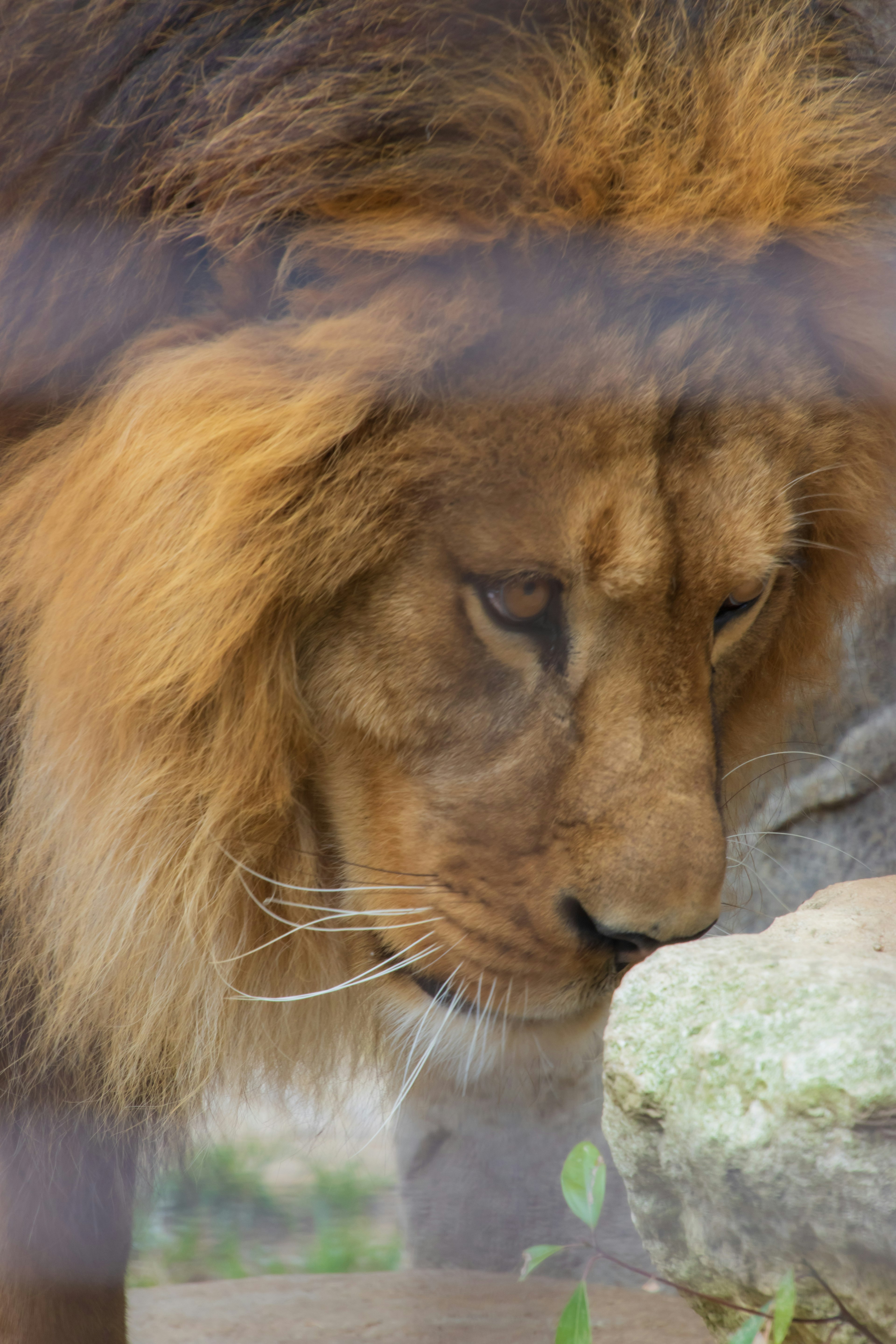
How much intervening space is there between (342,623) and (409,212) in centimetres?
24

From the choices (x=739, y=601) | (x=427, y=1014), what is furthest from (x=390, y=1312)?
(x=739, y=601)

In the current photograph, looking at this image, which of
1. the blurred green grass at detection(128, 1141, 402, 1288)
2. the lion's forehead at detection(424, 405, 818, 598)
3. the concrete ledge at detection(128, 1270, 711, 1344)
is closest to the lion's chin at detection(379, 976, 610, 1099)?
the lion's forehead at detection(424, 405, 818, 598)

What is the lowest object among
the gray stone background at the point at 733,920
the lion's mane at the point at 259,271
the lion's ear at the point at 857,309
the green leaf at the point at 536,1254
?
the gray stone background at the point at 733,920

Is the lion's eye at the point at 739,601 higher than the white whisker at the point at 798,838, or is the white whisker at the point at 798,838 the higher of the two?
the lion's eye at the point at 739,601

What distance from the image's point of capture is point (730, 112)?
34.4 inches

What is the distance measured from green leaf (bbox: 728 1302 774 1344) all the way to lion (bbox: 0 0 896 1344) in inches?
10.3

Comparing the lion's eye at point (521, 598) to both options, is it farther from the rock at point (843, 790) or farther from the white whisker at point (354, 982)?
the rock at point (843, 790)

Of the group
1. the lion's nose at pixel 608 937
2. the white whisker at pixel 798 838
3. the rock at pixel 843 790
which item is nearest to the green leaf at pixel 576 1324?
the lion's nose at pixel 608 937

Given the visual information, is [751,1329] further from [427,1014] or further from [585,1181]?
[427,1014]

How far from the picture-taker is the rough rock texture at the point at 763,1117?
0.58 metres

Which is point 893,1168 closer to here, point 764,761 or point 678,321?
point 678,321

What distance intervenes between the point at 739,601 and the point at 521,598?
19 centimetres

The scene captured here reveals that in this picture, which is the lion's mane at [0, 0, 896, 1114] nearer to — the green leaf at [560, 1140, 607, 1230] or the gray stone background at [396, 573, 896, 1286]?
Answer: the green leaf at [560, 1140, 607, 1230]

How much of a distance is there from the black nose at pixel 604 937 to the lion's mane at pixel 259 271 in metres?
0.20
